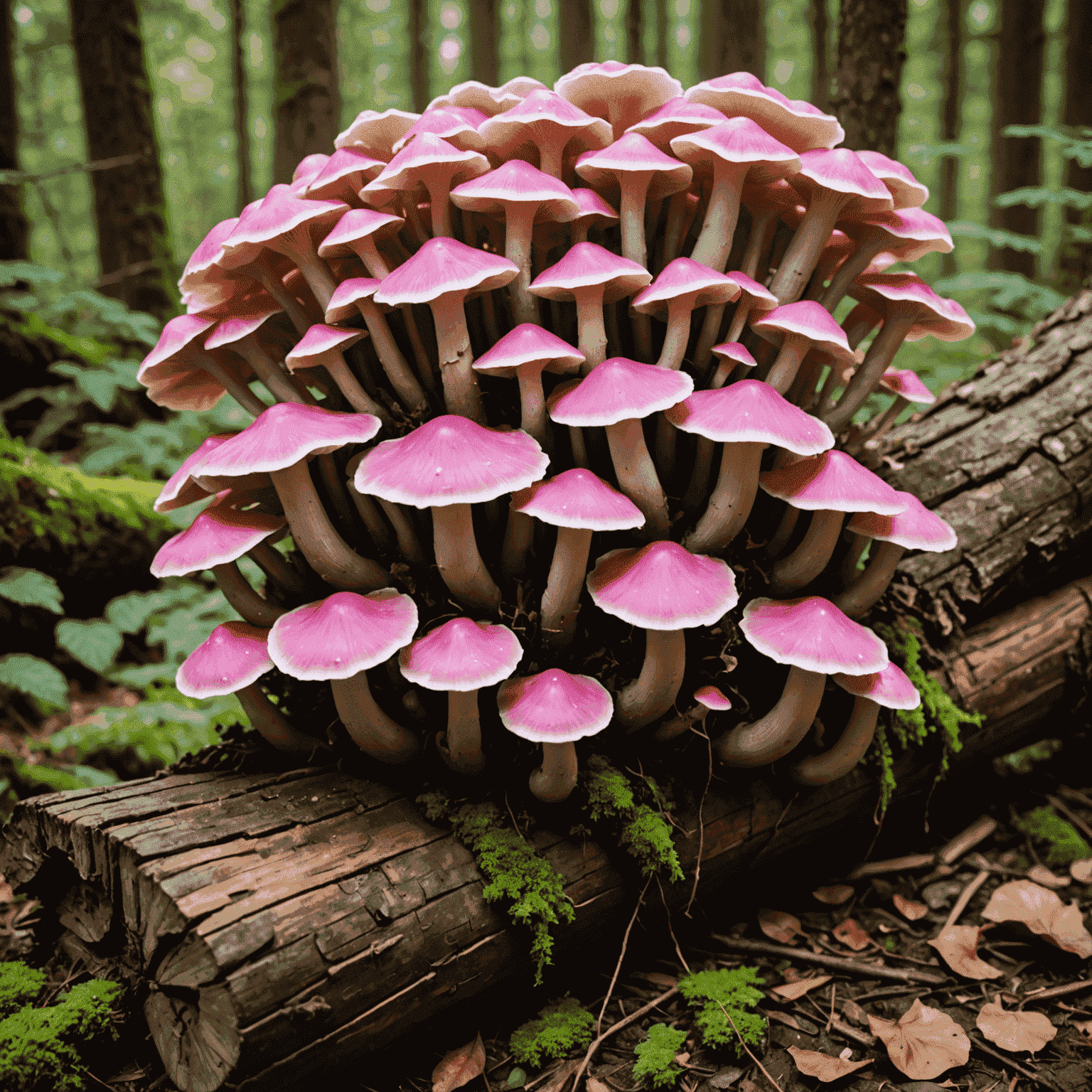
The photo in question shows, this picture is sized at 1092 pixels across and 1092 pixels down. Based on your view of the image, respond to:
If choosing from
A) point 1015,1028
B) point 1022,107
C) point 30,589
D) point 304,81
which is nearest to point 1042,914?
point 1015,1028

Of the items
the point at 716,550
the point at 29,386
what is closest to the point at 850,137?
the point at 716,550

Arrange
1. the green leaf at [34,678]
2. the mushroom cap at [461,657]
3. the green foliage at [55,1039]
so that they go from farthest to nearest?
1. the green leaf at [34,678]
2. the mushroom cap at [461,657]
3. the green foliage at [55,1039]

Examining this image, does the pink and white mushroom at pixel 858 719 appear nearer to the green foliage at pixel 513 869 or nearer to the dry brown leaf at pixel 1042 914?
the dry brown leaf at pixel 1042 914

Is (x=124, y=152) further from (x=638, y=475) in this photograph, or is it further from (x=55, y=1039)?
(x=55, y=1039)

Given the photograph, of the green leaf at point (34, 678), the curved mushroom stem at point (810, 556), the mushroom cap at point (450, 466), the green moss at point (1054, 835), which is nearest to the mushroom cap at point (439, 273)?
the mushroom cap at point (450, 466)

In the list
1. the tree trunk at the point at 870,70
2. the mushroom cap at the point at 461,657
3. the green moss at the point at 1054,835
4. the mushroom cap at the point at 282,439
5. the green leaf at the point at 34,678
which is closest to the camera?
the mushroom cap at the point at 461,657

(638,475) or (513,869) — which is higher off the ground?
(638,475)

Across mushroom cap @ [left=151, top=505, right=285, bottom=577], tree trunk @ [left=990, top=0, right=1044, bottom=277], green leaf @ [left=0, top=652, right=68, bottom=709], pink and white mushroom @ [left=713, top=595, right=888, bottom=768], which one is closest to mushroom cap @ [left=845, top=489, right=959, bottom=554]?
pink and white mushroom @ [left=713, top=595, right=888, bottom=768]
